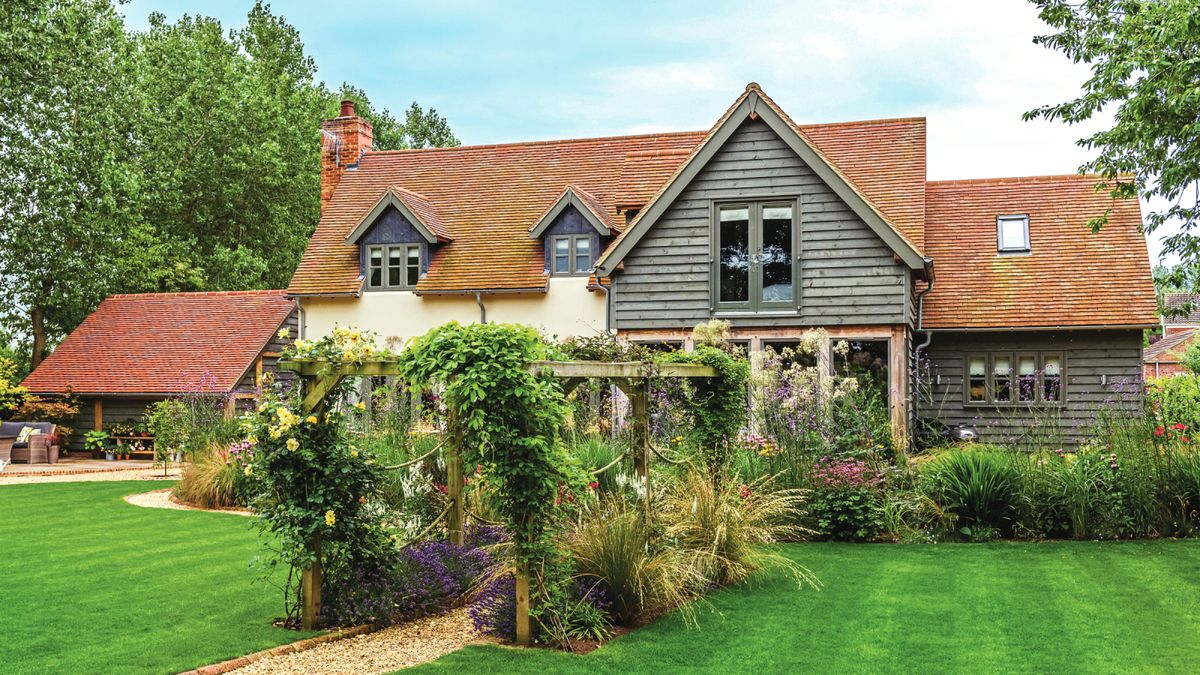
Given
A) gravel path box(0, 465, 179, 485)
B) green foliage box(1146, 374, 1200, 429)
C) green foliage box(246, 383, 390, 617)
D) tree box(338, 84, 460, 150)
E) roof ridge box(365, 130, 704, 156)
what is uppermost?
tree box(338, 84, 460, 150)

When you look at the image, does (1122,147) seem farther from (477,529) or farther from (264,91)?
(264,91)

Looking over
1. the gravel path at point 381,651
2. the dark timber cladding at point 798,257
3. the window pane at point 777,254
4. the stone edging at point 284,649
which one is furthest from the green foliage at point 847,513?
the window pane at point 777,254

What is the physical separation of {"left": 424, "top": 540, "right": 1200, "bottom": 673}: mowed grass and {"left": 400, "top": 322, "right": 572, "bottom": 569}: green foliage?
95 centimetres

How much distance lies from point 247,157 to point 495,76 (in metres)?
15.7

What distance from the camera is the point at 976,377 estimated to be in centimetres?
2080

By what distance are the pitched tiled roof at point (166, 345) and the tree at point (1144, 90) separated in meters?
19.1

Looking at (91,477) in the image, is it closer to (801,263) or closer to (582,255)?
(582,255)

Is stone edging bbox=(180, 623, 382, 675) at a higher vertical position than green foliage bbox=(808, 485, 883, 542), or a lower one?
lower

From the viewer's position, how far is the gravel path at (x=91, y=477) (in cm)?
2111

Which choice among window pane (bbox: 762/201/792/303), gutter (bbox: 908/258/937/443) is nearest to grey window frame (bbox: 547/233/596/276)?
window pane (bbox: 762/201/792/303)

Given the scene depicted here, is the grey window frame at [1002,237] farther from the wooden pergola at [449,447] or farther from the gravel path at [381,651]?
the gravel path at [381,651]

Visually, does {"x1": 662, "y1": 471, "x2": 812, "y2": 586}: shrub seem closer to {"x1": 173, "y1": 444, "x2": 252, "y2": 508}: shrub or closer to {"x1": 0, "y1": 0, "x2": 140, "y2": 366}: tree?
{"x1": 173, "y1": 444, "x2": 252, "y2": 508}: shrub

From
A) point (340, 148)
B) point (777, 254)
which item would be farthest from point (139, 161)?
point (777, 254)

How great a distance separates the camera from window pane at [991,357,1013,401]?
20.5 meters
